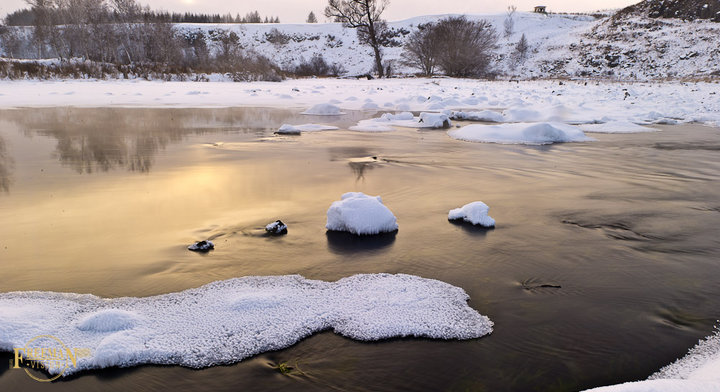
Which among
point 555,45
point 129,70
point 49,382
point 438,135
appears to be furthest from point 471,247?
point 555,45

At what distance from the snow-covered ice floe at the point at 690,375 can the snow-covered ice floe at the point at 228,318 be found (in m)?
0.61

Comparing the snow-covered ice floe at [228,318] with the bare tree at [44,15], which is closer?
the snow-covered ice floe at [228,318]

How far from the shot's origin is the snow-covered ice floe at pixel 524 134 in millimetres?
6969

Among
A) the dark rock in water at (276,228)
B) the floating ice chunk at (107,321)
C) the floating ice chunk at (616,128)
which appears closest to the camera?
the floating ice chunk at (107,321)

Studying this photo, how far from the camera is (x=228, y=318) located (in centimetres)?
190

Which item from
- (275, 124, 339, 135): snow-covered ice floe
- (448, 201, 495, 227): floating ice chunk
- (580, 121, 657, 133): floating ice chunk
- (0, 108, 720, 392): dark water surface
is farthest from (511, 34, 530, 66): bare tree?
(448, 201, 495, 227): floating ice chunk

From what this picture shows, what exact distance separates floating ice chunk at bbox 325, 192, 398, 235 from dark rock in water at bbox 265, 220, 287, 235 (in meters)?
0.30

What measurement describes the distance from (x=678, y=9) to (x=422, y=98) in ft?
129

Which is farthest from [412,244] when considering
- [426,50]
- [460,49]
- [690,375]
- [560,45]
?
[560,45]

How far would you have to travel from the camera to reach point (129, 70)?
1978 centimetres

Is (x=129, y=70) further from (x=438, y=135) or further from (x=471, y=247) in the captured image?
(x=471, y=247)

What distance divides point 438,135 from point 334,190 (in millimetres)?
4173

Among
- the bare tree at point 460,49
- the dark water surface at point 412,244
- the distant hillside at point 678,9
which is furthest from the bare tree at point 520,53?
the dark water surface at point 412,244

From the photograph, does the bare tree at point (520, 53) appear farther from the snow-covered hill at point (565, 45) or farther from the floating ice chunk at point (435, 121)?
the floating ice chunk at point (435, 121)
